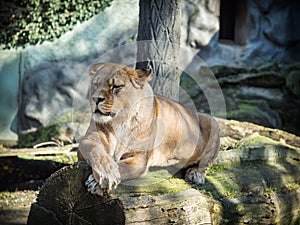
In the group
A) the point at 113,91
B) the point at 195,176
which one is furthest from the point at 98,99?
the point at 195,176

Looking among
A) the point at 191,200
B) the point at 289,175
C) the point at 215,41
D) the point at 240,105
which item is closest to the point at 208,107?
the point at 240,105

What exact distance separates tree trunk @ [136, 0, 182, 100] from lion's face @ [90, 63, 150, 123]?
6.61 ft

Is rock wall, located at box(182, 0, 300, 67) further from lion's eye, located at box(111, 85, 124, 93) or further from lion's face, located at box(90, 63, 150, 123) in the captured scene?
lion's eye, located at box(111, 85, 124, 93)

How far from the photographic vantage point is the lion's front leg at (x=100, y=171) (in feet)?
13.3

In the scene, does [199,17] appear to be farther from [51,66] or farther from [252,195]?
[252,195]

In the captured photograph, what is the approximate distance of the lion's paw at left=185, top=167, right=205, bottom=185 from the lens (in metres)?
4.97

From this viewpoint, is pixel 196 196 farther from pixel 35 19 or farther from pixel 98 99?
pixel 35 19

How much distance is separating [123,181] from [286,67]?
8.90m

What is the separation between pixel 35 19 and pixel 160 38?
14.3ft

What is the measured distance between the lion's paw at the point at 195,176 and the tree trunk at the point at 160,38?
1835 mm

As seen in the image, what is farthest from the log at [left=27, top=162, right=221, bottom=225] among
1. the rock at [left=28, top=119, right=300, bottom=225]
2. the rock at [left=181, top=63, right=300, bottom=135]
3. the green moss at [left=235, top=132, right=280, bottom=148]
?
the rock at [left=181, top=63, right=300, bottom=135]

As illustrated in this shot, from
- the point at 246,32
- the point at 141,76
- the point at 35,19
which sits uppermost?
the point at 35,19

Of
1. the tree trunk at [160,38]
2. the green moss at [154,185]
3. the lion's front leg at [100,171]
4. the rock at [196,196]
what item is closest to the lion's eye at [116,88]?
the lion's front leg at [100,171]

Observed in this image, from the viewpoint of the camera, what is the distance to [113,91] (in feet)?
14.3
